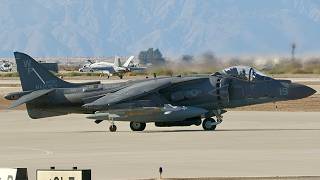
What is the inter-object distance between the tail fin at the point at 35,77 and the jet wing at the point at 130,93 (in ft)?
5.84

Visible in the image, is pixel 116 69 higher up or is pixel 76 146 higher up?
pixel 116 69

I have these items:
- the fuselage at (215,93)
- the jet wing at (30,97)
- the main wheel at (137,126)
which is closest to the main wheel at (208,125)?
the fuselage at (215,93)

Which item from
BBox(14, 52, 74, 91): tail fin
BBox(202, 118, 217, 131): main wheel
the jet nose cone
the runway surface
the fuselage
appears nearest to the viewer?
the runway surface

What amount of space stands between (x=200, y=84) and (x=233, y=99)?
1.30m

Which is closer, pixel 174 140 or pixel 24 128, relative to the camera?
pixel 174 140

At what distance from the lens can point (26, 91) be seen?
39000mm

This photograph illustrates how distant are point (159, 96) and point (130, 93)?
1040mm

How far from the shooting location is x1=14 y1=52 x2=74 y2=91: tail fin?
128ft

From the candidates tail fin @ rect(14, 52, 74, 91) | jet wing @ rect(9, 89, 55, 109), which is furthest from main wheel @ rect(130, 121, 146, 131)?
jet wing @ rect(9, 89, 55, 109)

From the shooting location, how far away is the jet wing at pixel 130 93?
123 feet

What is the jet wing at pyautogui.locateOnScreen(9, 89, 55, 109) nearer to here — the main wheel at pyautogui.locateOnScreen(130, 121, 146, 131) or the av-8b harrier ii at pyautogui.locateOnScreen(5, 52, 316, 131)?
the av-8b harrier ii at pyautogui.locateOnScreen(5, 52, 316, 131)

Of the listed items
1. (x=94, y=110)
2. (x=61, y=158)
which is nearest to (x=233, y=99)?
(x=94, y=110)

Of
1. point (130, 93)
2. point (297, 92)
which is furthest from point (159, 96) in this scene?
point (297, 92)

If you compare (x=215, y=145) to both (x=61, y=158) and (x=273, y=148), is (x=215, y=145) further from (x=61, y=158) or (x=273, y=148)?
(x=61, y=158)
